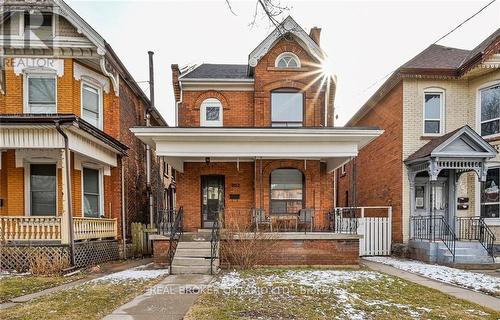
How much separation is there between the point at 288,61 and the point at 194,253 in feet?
28.7

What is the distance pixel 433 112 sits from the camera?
12.6 metres

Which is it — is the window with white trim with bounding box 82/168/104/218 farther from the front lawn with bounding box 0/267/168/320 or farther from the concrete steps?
the front lawn with bounding box 0/267/168/320

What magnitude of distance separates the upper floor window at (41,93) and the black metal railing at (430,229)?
14.1 meters

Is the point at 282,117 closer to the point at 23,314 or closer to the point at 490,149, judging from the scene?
the point at 490,149

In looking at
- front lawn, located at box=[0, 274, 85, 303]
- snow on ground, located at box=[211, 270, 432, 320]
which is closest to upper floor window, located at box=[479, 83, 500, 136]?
snow on ground, located at box=[211, 270, 432, 320]

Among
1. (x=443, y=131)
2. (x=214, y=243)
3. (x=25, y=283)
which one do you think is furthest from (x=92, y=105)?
(x=443, y=131)

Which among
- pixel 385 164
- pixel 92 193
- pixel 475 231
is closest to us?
pixel 475 231

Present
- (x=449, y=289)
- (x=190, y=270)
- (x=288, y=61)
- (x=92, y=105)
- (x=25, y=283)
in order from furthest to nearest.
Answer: (x=288, y=61) → (x=92, y=105) → (x=190, y=270) → (x=25, y=283) → (x=449, y=289)

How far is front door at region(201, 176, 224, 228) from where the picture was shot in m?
12.9

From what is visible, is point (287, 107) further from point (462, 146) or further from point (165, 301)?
point (165, 301)

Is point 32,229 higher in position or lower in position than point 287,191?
lower

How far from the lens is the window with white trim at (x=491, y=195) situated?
39.2 feet

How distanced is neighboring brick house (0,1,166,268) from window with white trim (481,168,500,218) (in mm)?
14340

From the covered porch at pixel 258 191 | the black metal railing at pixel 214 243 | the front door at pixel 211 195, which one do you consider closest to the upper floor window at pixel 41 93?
the covered porch at pixel 258 191
